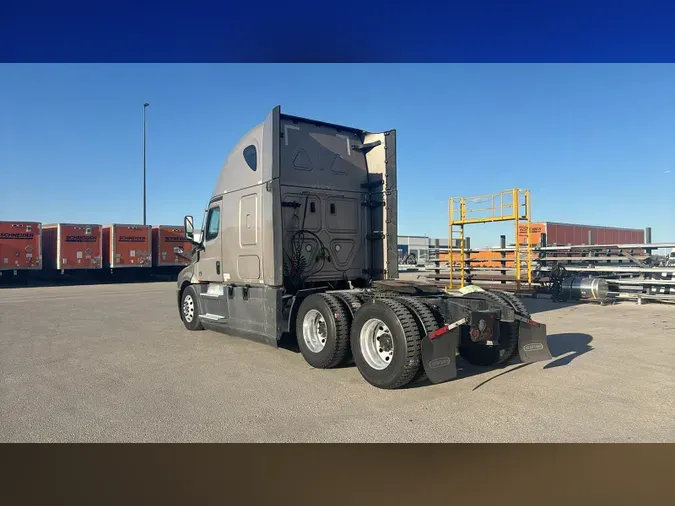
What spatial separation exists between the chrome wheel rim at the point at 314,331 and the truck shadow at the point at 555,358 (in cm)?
161

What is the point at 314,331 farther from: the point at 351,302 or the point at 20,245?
the point at 20,245

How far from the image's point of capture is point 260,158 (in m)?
7.92

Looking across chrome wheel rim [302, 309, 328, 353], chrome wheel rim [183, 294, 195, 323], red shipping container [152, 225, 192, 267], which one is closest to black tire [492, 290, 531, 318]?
chrome wheel rim [302, 309, 328, 353]

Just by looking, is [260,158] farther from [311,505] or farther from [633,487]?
[633,487]

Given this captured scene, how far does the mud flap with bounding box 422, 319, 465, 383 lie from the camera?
558cm

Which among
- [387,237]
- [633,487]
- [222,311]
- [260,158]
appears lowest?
[633,487]

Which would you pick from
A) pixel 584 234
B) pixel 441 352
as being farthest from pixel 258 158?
pixel 584 234

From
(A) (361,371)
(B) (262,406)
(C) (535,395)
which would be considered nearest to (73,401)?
(B) (262,406)

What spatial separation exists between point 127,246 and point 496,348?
25.5 metres

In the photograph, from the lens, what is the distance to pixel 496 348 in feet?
22.4

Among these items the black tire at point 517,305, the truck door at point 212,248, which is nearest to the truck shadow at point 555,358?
the black tire at point 517,305

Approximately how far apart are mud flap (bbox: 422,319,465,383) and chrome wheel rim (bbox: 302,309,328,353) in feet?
6.16

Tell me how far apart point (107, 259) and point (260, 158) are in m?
23.4

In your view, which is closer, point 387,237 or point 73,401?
point 73,401
